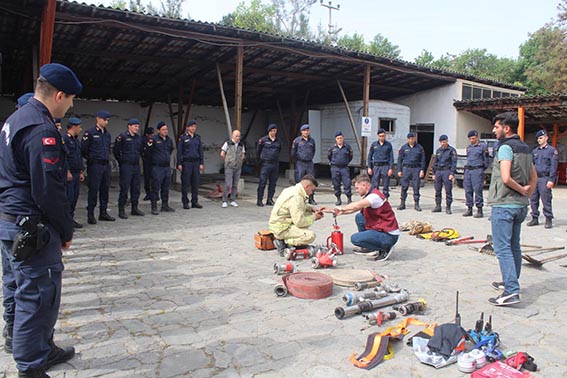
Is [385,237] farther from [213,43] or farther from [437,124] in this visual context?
[437,124]

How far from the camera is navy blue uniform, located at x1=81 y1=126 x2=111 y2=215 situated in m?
7.59

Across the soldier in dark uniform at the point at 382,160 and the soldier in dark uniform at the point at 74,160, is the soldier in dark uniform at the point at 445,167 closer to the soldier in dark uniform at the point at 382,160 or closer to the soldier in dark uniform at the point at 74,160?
the soldier in dark uniform at the point at 382,160

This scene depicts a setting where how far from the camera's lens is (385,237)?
5.67 m

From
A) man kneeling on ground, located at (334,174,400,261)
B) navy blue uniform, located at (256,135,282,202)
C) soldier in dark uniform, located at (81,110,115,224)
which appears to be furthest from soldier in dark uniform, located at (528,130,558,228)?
soldier in dark uniform, located at (81,110,115,224)

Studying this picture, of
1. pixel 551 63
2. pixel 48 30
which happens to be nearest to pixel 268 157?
pixel 48 30

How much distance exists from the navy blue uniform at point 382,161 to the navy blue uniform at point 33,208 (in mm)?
8789

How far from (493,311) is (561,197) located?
11.7 meters

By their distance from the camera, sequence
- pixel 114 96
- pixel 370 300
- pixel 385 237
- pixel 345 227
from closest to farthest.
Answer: pixel 370 300
pixel 385 237
pixel 345 227
pixel 114 96

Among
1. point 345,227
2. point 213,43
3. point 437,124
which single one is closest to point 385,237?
point 345,227

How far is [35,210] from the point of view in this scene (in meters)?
2.52

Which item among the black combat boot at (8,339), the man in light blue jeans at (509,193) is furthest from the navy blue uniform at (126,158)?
the man in light blue jeans at (509,193)

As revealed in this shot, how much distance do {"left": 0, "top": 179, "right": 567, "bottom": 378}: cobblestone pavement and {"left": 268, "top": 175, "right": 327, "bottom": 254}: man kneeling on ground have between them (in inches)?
14.8

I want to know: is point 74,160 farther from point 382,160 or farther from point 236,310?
point 382,160

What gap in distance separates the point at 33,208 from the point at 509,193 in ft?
→ 13.0
